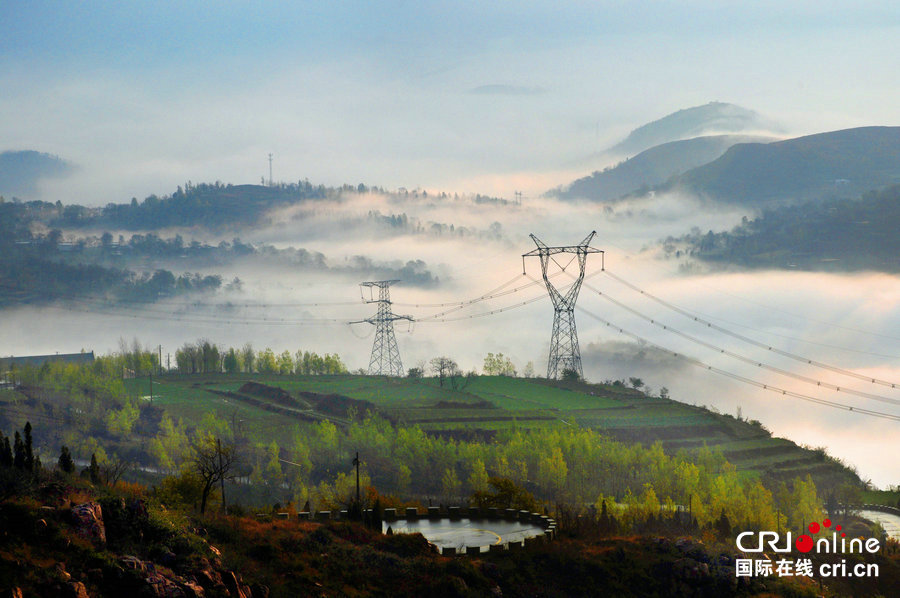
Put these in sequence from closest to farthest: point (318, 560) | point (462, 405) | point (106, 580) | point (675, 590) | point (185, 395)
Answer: point (106, 580)
point (318, 560)
point (675, 590)
point (462, 405)
point (185, 395)

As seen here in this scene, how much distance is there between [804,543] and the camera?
282 feet

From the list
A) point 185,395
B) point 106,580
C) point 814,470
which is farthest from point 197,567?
point 185,395

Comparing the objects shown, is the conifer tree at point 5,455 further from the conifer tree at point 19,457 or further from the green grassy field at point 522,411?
the green grassy field at point 522,411

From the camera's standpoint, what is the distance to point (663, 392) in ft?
618

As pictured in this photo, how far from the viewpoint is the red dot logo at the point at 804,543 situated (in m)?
84.7

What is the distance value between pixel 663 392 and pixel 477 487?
275ft

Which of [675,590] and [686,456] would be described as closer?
[675,590]

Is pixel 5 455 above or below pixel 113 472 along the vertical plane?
above

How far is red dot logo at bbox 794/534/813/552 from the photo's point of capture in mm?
84688

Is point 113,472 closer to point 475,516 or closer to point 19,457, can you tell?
point 19,457

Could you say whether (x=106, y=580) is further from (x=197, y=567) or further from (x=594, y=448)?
(x=594, y=448)
